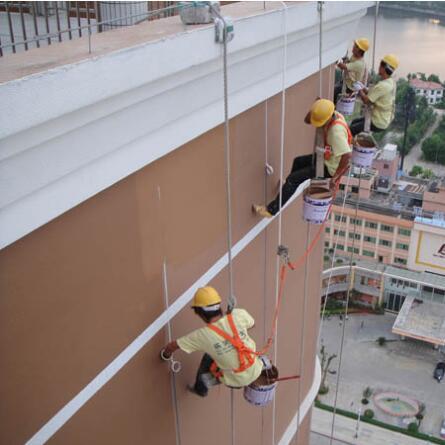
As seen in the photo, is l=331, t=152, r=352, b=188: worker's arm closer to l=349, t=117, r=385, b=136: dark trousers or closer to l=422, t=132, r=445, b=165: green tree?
l=349, t=117, r=385, b=136: dark trousers

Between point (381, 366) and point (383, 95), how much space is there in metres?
13.5

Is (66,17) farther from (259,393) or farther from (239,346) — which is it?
(259,393)

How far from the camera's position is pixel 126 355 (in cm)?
193

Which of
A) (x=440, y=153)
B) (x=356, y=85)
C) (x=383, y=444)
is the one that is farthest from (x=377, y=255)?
(x=356, y=85)

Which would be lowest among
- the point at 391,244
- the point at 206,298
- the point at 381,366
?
the point at 381,366

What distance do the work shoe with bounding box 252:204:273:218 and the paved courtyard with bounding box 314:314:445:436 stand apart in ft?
39.9

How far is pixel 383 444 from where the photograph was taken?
12.4m

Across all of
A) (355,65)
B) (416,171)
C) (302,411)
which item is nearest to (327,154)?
(355,65)

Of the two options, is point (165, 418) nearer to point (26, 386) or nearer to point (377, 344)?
point (26, 386)

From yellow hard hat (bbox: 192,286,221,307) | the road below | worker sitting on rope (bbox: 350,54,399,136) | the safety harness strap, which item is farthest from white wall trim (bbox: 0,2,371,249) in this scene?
the road below

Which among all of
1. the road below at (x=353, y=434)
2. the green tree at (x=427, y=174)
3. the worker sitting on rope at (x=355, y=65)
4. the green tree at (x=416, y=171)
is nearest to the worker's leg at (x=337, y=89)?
the worker sitting on rope at (x=355, y=65)

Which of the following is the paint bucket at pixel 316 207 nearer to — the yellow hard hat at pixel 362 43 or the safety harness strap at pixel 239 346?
the safety harness strap at pixel 239 346

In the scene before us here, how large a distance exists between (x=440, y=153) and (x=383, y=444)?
16.6 meters

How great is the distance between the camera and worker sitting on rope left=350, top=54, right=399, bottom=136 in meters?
3.24
